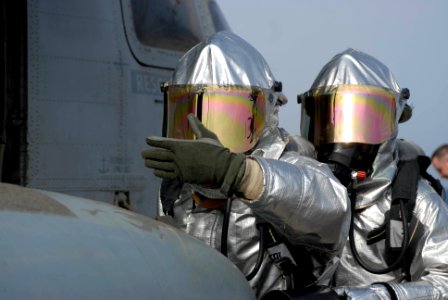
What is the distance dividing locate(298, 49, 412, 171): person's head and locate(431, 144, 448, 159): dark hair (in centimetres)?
287

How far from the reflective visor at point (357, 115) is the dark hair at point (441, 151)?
9.98 ft

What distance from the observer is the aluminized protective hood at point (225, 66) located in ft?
8.93

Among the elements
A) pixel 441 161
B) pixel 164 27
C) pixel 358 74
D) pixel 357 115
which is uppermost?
pixel 164 27

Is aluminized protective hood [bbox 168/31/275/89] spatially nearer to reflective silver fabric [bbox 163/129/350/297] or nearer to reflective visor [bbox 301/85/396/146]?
reflective silver fabric [bbox 163/129/350/297]

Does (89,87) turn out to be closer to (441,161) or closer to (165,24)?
(165,24)

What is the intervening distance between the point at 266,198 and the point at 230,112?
535 mm

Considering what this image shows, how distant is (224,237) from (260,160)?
1.21 ft

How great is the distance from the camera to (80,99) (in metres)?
4.91

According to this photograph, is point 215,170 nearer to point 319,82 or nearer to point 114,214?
point 114,214

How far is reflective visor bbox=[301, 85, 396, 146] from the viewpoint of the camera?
Answer: 309cm

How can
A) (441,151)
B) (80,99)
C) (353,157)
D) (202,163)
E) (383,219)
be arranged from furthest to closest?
(441,151), (80,99), (353,157), (383,219), (202,163)

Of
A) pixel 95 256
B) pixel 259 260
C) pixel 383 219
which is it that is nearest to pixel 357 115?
pixel 383 219

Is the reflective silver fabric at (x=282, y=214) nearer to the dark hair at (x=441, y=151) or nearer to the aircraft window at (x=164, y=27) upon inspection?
the aircraft window at (x=164, y=27)

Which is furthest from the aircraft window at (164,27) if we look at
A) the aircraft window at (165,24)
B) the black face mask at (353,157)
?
the black face mask at (353,157)
